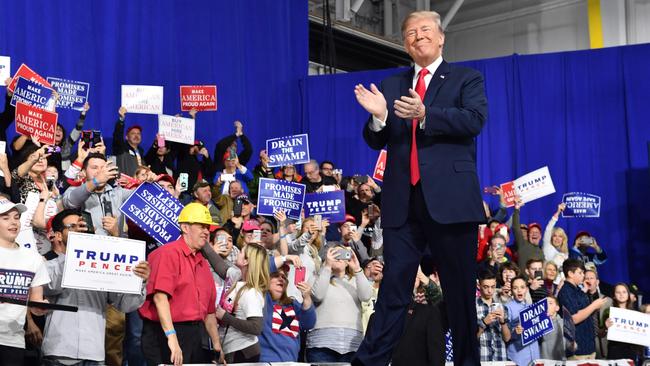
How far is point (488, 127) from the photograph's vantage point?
47.2ft

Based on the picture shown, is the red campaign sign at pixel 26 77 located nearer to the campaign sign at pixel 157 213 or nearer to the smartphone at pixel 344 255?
the campaign sign at pixel 157 213

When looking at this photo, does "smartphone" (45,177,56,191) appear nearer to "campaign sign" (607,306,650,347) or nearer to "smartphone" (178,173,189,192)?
"smartphone" (178,173,189,192)

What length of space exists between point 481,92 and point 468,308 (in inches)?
33.2

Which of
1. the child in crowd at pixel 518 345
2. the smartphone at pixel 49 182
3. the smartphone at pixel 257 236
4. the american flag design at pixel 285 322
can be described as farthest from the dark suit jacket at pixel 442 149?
the smartphone at pixel 49 182

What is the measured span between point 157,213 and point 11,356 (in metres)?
1.65

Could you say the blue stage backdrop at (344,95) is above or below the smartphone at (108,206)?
above

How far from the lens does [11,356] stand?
17.2 ft

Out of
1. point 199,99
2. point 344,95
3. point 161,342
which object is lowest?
point 161,342

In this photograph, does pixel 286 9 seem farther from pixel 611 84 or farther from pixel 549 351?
pixel 549 351

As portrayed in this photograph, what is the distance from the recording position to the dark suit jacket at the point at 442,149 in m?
3.51

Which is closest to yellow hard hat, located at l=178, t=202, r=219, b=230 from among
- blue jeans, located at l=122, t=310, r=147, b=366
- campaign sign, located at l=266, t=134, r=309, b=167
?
blue jeans, located at l=122, t=310, r=147, b=366

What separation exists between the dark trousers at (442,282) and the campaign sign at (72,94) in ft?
22.1

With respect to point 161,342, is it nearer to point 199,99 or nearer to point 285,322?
point 285,322

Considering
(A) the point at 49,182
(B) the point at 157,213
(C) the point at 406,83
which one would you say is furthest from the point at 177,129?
(C) the point at 406,83
